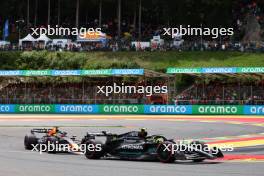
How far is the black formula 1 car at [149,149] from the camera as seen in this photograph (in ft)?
52.6

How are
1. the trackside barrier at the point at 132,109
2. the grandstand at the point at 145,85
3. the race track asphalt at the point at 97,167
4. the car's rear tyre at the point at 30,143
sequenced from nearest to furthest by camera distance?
the race track asphalt at the point at 97,167 → the car's rear tyre at the point at 30,143 → the trackside barrier at the point at 132,109 → the grandstand at the point at 145,85

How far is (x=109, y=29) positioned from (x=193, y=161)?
53787mm

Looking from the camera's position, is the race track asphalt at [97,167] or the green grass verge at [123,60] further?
the green grass verge at [123,60]

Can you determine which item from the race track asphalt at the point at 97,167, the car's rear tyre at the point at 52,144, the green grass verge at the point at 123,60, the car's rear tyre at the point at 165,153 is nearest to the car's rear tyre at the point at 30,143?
the race track asphalt at the point at 97,167

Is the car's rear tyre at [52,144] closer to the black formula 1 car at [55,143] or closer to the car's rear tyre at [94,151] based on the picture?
the black formula 1 car at [55,143]

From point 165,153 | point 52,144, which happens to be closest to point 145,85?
A: point 52,144

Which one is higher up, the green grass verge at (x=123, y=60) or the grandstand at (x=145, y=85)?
the green grass verge at (x=123, y=60)

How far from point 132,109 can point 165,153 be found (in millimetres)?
30043

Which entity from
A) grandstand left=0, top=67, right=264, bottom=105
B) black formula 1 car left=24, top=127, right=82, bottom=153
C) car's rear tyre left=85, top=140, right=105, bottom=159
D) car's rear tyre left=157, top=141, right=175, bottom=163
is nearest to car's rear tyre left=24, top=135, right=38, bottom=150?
black formula 1 car left=24, top=127, right=82, bottom=153

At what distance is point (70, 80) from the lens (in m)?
52.1

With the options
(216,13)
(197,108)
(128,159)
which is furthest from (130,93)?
(128,159)

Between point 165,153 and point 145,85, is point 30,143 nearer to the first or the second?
point 165,153

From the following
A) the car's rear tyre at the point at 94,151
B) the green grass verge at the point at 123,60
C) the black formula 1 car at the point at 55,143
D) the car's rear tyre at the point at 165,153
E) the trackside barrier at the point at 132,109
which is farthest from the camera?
the green grass verge at the point at 123,60

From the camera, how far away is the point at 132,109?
1817 inches
